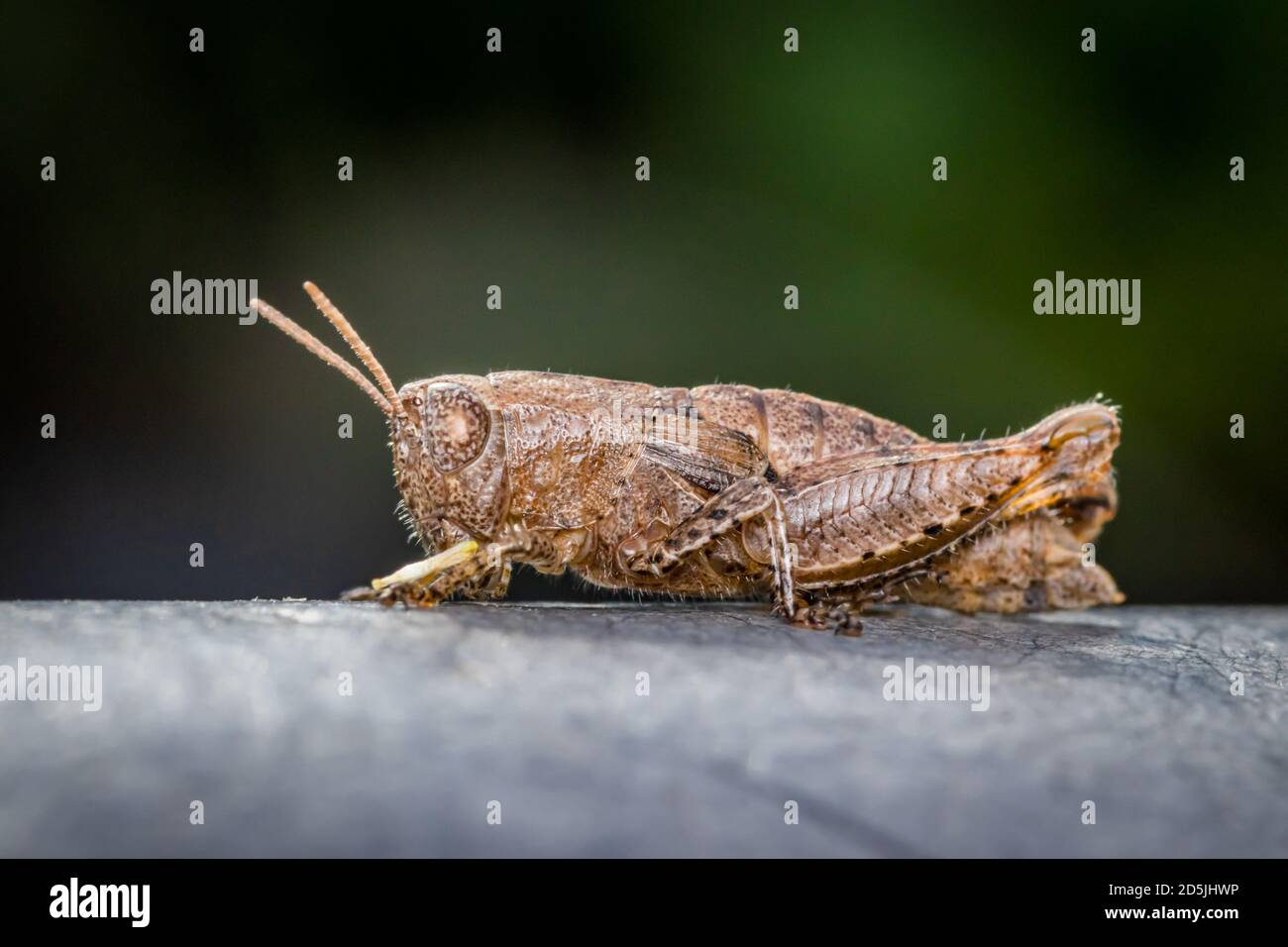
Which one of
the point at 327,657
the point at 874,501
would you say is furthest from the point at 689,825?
the point at 874,501

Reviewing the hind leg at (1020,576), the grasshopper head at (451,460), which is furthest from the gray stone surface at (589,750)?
the hind leg at (1020,576)

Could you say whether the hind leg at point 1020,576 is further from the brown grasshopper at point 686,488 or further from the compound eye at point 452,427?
the compound eye at point 452,427

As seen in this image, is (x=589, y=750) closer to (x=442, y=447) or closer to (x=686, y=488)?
(x=442, y=447)

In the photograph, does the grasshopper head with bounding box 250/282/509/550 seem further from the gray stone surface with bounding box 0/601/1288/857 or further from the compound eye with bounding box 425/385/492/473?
the gray stone surface with bounding box 0/601/1288/857

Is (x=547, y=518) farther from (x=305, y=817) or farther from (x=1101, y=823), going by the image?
(x=1101, y=823)

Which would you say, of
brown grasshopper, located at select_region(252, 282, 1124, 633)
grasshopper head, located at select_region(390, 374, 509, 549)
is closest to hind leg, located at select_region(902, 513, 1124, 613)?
brown grasshopper, located at select_region(252, 282, 1124, 633)

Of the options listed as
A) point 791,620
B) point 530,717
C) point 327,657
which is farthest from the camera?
point 791,620

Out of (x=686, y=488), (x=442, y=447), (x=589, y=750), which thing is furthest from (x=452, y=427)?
(x=589, y=750)
